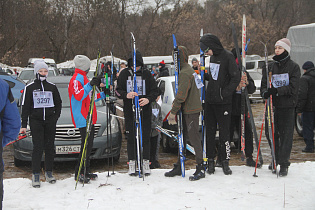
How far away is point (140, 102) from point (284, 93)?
7.01ft

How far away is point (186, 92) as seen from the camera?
5.32m

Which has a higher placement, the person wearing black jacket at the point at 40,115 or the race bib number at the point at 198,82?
the race bib number at the point at 198,82

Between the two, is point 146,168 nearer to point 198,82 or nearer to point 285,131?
point 198,82

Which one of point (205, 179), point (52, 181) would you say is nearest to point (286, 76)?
point (205, 179)

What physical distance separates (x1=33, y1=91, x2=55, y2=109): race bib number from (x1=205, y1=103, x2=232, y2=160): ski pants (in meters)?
2.38


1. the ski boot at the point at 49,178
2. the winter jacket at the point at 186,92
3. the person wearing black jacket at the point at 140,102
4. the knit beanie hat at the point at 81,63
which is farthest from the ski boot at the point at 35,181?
the winter jacket at the point at 186,92

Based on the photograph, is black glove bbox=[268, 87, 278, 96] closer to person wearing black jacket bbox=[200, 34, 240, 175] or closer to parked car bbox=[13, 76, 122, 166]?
person wearing black jacket bbox=[200, 34, 240, 175]

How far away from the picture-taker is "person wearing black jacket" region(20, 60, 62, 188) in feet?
17.5

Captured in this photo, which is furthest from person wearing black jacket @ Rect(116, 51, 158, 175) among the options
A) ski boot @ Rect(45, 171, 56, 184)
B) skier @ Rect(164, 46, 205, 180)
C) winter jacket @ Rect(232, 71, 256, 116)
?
winter jacket @ Rect(232, 71, 256, 116)

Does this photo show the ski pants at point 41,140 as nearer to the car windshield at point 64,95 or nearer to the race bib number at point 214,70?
the car windshield at point 64,95

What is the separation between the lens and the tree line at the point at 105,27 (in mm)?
43188

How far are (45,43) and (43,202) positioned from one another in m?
45.6

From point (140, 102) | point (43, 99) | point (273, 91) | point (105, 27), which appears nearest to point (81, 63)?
point (43, 99)

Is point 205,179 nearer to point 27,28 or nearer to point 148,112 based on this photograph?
point 148,112
